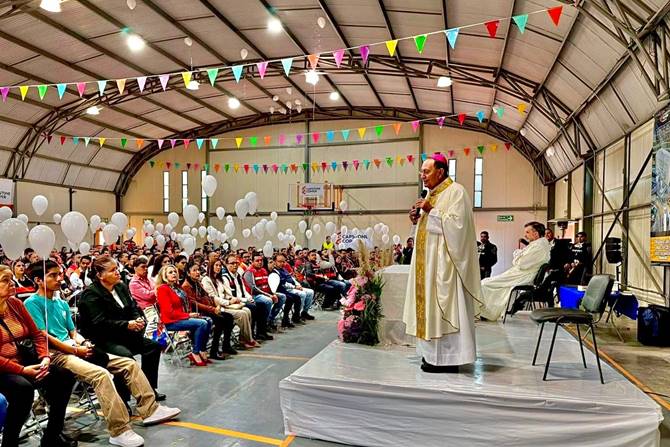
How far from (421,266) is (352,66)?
8.64m

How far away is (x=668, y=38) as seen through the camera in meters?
5.03

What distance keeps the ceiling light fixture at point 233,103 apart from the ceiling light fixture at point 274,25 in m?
4.52

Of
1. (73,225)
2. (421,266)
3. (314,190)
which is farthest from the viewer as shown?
(314,190)

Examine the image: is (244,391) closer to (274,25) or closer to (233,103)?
(274,25)

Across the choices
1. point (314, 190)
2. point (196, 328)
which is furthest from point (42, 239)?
point (314, 190)

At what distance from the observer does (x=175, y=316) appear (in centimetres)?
440

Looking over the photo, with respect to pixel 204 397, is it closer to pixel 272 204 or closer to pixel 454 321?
pixel 454 321

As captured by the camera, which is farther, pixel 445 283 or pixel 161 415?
pixel 161 415

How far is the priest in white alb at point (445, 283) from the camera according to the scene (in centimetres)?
278

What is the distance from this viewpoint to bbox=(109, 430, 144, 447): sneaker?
2.72 meters

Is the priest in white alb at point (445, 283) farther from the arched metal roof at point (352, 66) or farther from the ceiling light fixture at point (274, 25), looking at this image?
the ceiling light fixture at point (274, 25)

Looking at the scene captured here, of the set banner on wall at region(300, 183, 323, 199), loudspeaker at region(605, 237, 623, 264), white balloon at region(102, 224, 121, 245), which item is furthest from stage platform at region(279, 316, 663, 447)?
banner on wall at region(300, 183, 323, 199)

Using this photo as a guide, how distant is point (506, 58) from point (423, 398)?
26.4 feet

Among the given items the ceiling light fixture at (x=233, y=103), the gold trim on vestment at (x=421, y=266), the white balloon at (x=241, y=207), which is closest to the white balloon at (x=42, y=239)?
the gold trim on vestment at (x=421, y=266)
